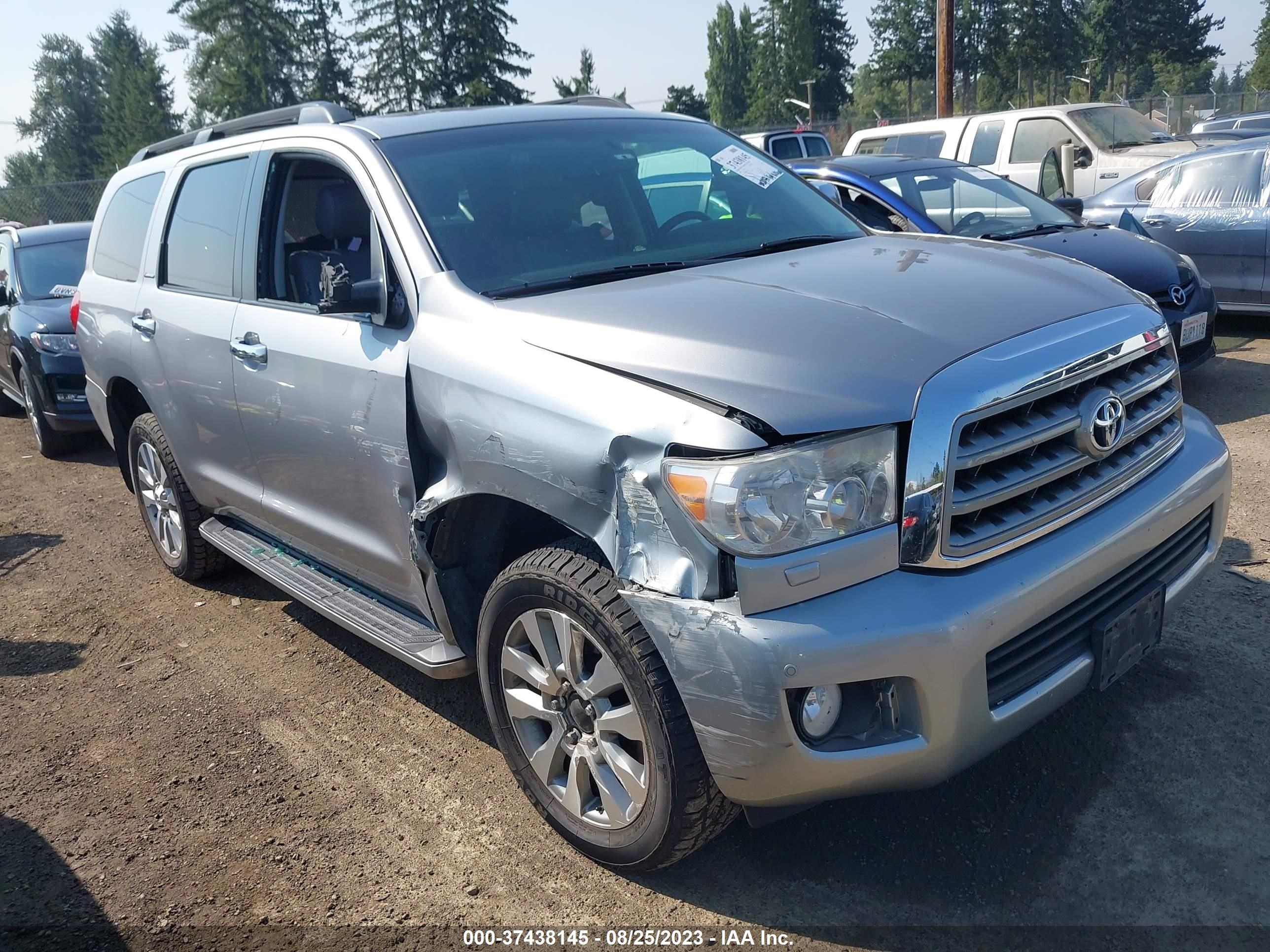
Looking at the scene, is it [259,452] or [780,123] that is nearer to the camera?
[259,452]

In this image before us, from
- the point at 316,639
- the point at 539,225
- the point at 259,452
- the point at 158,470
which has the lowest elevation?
the point at 316,639

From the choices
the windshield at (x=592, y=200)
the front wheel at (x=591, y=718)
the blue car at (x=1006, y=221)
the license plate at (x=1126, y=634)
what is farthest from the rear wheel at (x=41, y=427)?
the license plate at (x=1126, y=634)

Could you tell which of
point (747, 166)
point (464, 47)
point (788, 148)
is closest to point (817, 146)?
point (788, 148)

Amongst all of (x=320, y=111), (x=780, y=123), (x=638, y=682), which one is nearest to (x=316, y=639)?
(x=320, y=111)

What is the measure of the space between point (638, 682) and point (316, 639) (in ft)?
8.19

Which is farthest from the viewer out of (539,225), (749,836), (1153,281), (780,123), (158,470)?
(780,123)

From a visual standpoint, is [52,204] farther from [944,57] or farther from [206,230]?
[206,230]

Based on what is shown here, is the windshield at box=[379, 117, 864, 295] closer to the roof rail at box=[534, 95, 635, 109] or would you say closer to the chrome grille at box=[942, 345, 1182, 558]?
the roof rail at box=[534, 95, 635, 109]

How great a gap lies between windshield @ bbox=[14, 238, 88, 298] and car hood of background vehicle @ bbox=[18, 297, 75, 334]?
0.11m

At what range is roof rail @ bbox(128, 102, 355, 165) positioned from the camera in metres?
4.02

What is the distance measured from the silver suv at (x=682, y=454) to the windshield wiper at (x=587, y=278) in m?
0.02

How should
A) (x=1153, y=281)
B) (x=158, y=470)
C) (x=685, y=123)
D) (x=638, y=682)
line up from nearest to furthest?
(x=638, y=682) → (x=685, y=123) → (x=158, y=470) → (x=1153, y=281)

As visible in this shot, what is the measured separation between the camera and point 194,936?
273 cm

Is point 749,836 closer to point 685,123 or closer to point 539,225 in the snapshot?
point 539,225
